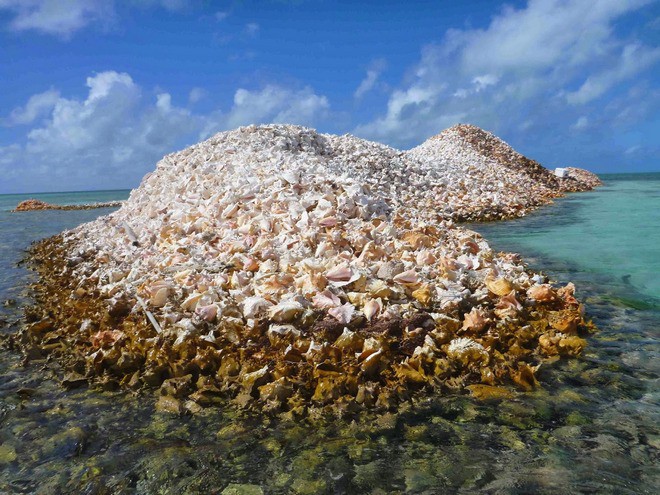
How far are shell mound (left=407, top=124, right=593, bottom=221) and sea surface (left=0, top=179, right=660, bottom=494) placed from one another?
34.3 feet

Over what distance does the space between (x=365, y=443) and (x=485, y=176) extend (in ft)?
55.3

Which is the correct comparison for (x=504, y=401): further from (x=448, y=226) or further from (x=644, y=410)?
(x=448, y=226)

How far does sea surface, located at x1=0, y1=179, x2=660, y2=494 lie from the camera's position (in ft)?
8.13

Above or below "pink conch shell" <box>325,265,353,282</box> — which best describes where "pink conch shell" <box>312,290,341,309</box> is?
below

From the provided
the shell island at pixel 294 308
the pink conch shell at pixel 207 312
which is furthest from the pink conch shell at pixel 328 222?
the pink conch shell at pixel 207 312

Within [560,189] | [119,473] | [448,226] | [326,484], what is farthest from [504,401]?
[560,189]

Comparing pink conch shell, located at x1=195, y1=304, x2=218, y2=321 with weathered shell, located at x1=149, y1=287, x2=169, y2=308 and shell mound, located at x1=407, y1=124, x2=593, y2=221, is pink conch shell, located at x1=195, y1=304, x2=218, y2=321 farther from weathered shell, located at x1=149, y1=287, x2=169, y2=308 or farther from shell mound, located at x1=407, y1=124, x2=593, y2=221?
shell mound, located at x1=407, y1=124, x2=593, y2=221

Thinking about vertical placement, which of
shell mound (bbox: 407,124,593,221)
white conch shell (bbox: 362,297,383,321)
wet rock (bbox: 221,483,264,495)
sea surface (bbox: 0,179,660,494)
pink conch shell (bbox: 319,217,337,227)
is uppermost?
shell mound (bbox: 407,124,593,221)

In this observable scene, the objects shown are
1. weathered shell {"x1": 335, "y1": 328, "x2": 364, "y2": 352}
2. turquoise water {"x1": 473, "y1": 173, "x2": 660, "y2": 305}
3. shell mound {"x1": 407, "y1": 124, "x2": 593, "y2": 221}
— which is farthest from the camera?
shell mound {"x1": 407, "y1": 124, "x2": 593, "y2": 221}

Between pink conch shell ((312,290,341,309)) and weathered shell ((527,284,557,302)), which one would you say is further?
weathered shell ((527,284,557,302))

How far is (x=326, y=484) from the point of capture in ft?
8.07

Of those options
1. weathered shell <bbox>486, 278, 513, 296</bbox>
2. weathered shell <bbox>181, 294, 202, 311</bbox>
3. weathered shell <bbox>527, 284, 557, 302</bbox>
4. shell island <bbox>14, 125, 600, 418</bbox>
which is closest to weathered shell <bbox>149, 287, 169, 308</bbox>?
shell island <bbox>14, 125, 600, 418</bbox>

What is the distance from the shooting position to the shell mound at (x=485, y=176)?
47.0 ft

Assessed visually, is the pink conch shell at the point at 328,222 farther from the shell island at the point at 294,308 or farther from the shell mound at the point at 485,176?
the shell mound at the point at 485,176
